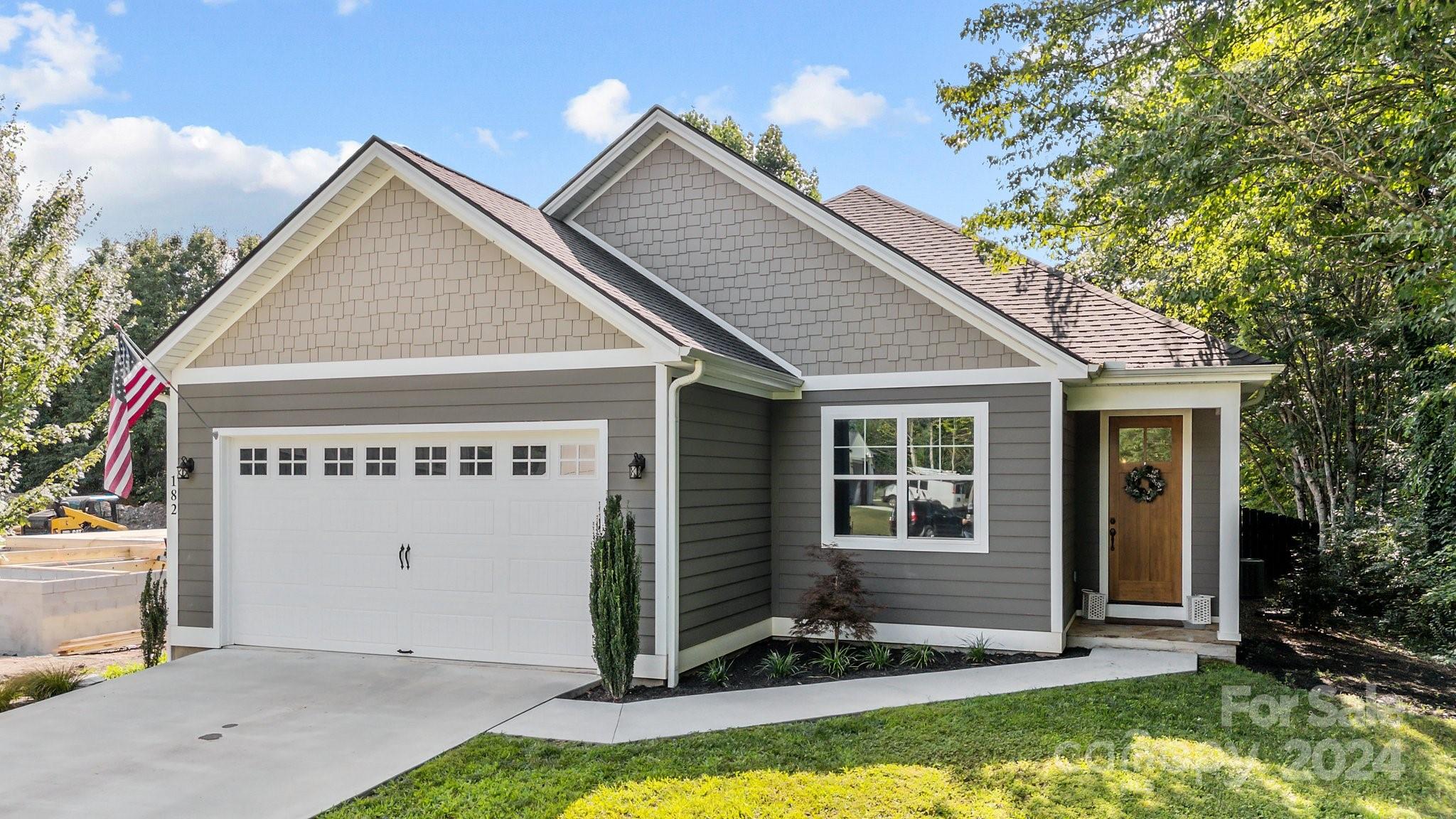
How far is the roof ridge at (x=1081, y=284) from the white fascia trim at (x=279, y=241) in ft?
21.3

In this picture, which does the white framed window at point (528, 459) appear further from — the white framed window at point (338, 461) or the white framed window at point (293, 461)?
the white framed window at point (293, 461)

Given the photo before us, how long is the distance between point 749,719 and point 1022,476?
390cm

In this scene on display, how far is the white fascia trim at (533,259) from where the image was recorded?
7914mm

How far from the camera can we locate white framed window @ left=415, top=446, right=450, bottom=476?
29.7ft

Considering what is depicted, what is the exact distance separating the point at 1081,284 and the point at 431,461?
774 centimetres

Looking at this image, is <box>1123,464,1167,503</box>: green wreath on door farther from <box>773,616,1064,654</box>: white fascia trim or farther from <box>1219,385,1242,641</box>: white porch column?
<box>773,616,1064,654</box>: white fascia trim

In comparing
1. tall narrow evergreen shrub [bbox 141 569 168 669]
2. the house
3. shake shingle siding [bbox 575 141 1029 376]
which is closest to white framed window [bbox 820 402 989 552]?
the house

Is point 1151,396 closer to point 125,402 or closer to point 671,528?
point 671,528

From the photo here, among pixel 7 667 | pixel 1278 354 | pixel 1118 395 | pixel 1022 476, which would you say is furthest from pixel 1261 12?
pixel 7 667

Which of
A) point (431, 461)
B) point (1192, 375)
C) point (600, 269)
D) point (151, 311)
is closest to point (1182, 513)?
point (1192, 375)

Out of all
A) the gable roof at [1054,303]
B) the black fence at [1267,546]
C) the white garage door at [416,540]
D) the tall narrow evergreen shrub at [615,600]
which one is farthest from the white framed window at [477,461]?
the black fence at [1267,546]

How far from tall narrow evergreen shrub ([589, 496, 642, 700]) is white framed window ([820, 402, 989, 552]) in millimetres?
2865

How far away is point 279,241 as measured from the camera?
29.8 feet

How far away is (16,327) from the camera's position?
8812 millimetres
